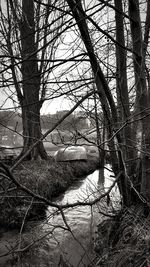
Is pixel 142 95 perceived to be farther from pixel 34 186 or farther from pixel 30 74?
pixel 34 186

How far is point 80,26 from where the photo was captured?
2.48m

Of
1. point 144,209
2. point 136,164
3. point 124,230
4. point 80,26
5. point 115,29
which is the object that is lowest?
point 124,230

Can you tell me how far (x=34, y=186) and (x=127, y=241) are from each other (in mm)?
3831

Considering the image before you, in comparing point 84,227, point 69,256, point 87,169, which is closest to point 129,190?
point 69,256

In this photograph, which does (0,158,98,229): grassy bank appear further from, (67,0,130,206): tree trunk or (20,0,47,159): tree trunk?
(67,0,130,206): tree trunk

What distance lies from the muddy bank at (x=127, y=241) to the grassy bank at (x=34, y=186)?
947mm

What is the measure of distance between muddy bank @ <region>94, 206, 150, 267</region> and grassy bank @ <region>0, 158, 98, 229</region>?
3.11ft

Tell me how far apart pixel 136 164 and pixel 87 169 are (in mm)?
7893

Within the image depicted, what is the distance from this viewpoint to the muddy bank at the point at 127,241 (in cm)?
214

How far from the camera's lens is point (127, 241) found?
8.72 feet

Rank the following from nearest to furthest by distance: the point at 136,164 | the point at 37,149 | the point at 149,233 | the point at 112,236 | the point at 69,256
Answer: the point at 149,233 → the point at 112,236 → the point at 69,256 → the point at 136,164 → the point at 37,149

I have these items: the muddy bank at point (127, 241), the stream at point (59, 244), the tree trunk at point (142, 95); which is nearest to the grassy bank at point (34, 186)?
the stream at point (59, 244)

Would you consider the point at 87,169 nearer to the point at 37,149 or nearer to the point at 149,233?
the point at 37,149

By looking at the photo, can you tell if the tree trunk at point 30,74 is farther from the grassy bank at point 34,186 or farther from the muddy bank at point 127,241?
the muddy bank at point 127,241
